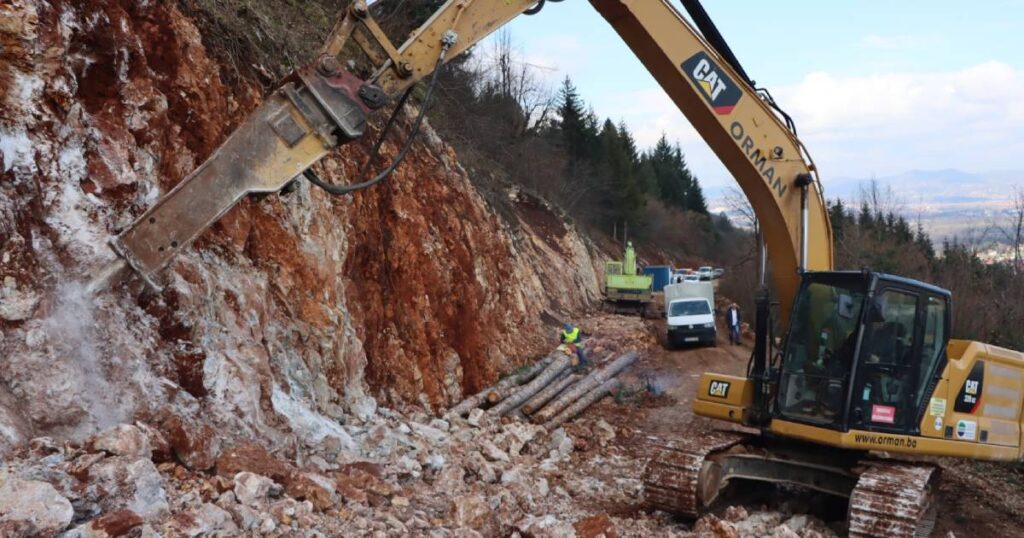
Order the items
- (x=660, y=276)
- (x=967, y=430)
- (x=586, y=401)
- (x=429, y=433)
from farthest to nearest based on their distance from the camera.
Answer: (x=660, y=276) < (x=586, y=401) < (x=429, y=433) < (x=967, y=430)

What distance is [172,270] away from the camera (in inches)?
277

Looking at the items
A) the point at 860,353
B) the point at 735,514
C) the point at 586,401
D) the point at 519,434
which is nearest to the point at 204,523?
the point at 735,514

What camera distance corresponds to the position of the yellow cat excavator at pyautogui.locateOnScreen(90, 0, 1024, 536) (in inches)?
283

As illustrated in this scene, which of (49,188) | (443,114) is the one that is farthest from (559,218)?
(49,188)

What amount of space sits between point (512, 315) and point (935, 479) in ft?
36.3

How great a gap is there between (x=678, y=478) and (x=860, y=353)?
2.07 m

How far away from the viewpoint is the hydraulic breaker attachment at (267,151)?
5.85m

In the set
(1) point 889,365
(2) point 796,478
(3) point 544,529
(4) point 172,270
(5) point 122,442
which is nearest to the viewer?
(5) point 122,442

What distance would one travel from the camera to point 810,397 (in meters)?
7.83

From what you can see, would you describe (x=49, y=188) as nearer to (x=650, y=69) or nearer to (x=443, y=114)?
(x=650, y=69)

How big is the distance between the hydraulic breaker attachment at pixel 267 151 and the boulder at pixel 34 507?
2.09 meters

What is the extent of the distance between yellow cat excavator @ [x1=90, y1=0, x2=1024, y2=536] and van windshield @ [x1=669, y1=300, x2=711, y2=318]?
1374cm

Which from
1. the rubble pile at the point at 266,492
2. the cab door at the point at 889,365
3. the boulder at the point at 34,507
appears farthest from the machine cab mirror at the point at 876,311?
the boulder at the point at 34,507

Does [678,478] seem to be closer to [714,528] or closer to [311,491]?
[714,528]
